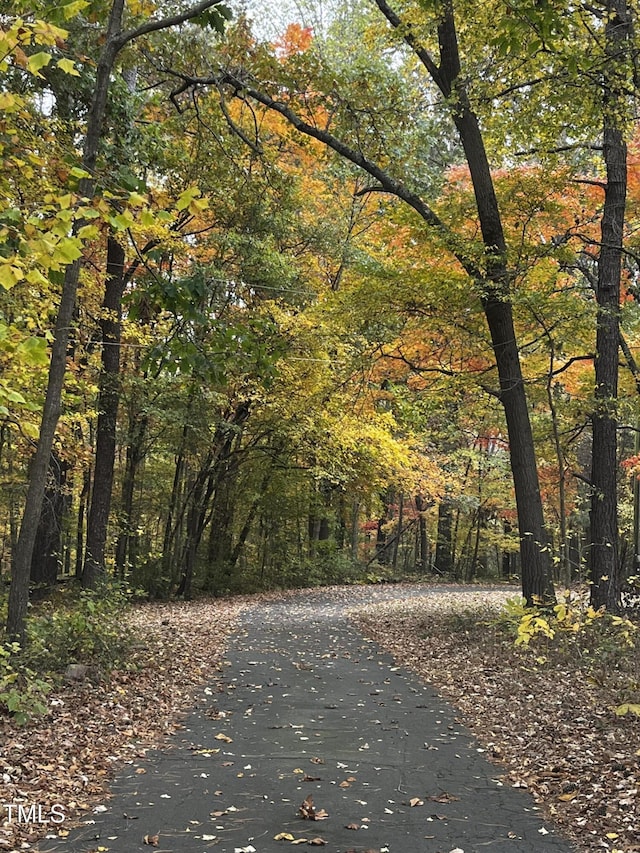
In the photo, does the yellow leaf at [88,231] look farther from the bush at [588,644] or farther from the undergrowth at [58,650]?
the bush at [588,644]

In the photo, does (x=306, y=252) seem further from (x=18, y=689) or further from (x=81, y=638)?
(x=18, y=689)

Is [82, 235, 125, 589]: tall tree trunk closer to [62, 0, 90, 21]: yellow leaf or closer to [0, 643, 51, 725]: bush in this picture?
[0, 643, 51, 725]: bush

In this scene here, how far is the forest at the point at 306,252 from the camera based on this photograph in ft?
17.0

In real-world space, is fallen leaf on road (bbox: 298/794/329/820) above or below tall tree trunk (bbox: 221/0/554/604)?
below

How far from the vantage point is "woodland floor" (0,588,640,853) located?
4.12 metres

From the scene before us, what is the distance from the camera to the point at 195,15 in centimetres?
562

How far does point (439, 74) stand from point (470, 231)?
2.37 m

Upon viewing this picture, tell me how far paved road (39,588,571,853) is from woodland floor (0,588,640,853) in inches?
8.1

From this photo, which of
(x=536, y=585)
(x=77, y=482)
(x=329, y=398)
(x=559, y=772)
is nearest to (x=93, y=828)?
(x=559, y=772)

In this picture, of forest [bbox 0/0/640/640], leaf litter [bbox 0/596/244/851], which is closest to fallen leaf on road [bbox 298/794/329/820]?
leaf litter [bbox 0/596/244/851]

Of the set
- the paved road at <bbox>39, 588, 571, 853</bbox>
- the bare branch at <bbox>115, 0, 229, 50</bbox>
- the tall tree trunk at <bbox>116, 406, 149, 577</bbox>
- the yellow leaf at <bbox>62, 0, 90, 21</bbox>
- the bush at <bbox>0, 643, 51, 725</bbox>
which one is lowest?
the paved road at <bbox>39, 588, 571, 853</bbox>

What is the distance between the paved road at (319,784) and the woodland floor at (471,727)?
206 millimetres

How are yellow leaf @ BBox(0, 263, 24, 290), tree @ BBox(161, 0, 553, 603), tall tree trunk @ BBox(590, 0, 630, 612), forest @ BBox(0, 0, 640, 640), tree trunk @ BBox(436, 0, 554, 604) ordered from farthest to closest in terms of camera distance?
1. tall tree trunk @ BBox(590, 0, 630, 612)
2. tree trunk @ BBox(436, 0, 554, 604)
3. tree @ BBox(161, 0, 553, 603)
4. forest @ BBox(0, 0, 640, 640)
5. yellow leaf @ BBox(0, 263, 24, 290)

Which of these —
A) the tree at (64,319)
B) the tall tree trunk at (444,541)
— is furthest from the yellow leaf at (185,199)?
the tall tree trunk at (444,541)
